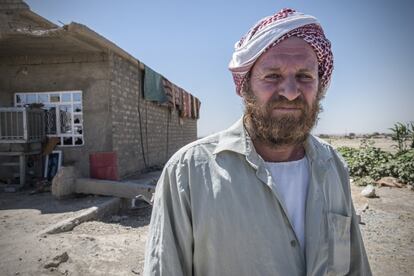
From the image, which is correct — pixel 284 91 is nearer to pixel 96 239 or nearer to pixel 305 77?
pixel 305 77

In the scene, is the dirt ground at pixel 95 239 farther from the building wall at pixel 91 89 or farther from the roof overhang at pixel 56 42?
the roof overhang at pixel 56 42

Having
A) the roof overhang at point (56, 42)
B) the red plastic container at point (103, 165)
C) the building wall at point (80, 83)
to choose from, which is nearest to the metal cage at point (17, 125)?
the building wall at point (80, 83)

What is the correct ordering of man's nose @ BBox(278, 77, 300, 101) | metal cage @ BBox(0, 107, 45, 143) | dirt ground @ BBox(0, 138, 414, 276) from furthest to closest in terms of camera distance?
1. metal cage @ BBox(0, 107, 45, 143)
2. dirt ground @ BBox(0, 138, 414, 276)
3. man's nose @ BBox(278, 77, 300, 101)

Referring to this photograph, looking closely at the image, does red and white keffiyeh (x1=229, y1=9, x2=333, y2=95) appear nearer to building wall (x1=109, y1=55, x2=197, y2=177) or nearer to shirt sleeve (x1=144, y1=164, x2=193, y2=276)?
shirt sleeve (x1=144, y1=164, x2=193, y2=276)

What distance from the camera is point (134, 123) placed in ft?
31.1

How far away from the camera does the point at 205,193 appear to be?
4.37 ft

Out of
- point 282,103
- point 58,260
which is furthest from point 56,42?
point 282,103

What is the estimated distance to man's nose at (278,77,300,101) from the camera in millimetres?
1560

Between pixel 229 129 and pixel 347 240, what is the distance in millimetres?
806

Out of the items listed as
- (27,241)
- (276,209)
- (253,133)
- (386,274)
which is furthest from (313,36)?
(27,241)

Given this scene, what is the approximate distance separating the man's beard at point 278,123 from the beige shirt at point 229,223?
19 centimetres

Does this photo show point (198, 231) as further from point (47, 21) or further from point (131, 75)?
point (47, 21)

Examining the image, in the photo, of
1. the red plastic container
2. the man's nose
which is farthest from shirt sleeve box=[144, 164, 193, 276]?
the red plastic container

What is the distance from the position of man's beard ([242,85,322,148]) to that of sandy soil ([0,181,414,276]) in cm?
252
